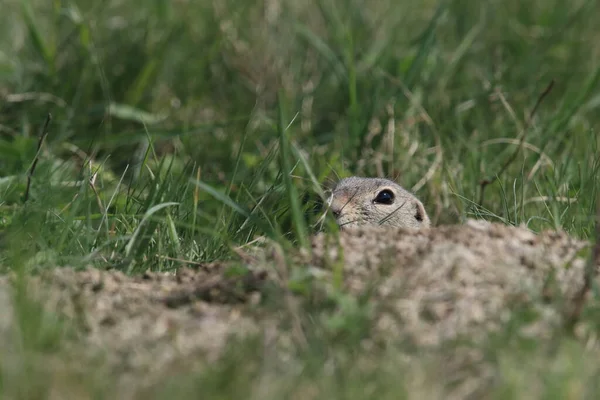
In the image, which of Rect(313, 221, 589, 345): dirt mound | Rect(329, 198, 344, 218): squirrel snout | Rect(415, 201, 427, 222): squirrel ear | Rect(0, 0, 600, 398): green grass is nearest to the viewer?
Rect(313, 221, 589, 345): dirt mound

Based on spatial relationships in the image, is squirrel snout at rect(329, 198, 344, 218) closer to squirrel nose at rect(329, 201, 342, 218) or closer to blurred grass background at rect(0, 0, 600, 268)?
squirrel nose at rect(329, 201, 342, 218)

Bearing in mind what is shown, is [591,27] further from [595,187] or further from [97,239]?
[97,239]

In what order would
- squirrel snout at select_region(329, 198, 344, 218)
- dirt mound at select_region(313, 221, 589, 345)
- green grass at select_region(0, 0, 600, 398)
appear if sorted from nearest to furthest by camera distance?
dirt mound at select_region(313, 221, 589, 345) < green grass at select_region(0, 0, 600, 398) < squirrel snout at select_region(329, 198, 344, 218)

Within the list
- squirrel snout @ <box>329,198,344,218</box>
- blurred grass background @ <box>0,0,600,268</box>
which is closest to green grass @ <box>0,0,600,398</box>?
blurred grass background @ <box>0,0,600,268</box>

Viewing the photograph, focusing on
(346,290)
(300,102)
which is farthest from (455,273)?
(300,102)

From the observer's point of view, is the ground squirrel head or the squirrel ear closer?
the ground squirrel head

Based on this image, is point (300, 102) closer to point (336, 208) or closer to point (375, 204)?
point (375, 204)

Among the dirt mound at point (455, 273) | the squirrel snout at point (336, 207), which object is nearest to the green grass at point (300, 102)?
the squirrel snout at point (336, 207)

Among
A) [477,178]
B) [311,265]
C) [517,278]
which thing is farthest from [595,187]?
[311,265]
